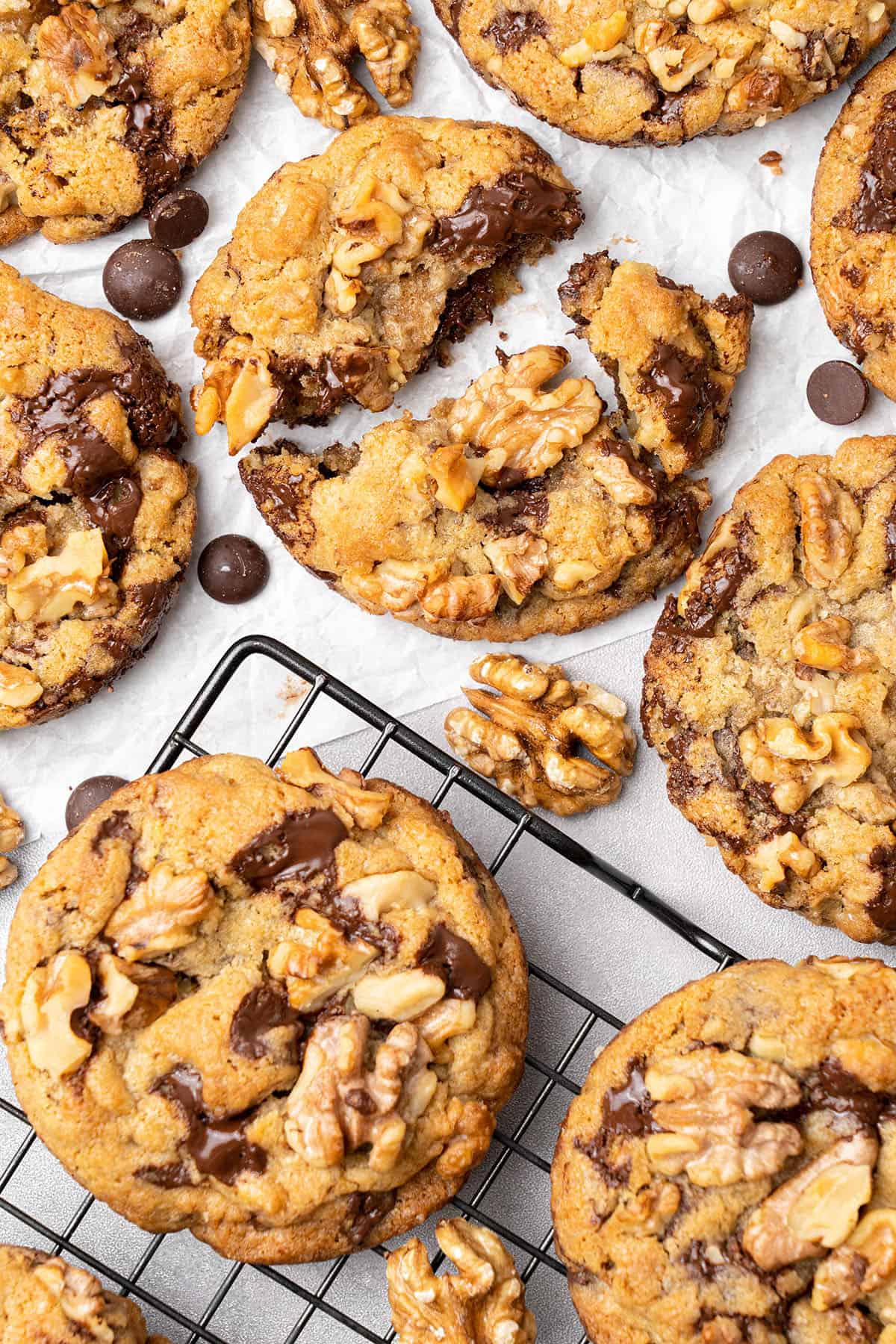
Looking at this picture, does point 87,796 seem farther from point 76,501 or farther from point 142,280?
point 142,280

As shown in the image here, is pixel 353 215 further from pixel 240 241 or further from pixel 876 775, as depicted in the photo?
pixel 876 775

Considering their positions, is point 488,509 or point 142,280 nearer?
point 488,509

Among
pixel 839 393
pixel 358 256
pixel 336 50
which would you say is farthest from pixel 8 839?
pixel 839 393

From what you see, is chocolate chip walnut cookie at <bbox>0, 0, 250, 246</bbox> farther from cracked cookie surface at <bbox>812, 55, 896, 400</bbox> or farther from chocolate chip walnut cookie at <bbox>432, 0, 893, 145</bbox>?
cracked cookie surface at <bbox>812, 55, 896, 400</bbox>

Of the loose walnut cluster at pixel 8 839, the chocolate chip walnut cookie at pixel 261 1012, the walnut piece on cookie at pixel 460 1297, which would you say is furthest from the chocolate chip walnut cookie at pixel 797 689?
the loose walnut cluster at pixel 8 839

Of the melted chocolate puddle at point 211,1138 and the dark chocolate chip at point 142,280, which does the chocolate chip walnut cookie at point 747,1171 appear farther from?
the dark chocolate chip at point 142,280

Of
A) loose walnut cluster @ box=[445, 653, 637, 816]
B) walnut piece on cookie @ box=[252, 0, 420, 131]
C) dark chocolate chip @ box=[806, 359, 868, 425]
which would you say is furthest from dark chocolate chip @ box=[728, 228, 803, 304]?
loose walnut cluster @ box=[445, 653, 637, 816]
